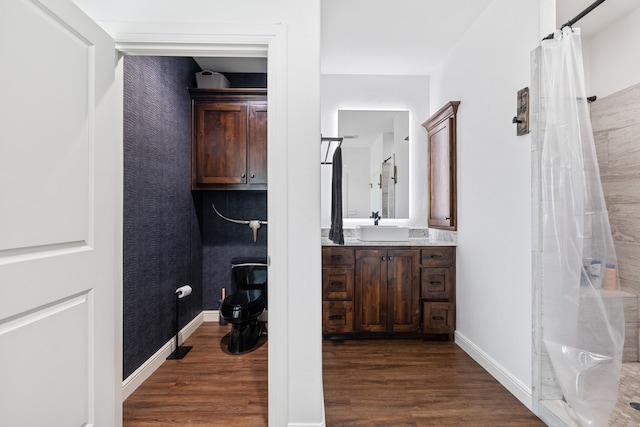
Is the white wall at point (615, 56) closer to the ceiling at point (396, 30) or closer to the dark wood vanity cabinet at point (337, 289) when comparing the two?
the ceiling at point (396, 30)

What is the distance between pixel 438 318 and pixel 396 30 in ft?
8.39

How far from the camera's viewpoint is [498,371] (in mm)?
2146

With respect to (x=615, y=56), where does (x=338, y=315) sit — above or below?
below

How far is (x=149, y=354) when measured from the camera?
88.0 inches

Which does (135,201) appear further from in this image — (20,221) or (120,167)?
(20,221)

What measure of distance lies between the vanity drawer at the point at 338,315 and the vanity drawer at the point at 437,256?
0.79m

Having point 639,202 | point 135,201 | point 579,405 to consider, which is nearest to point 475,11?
point 639,202

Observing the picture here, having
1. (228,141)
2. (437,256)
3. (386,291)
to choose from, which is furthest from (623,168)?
(228,141)

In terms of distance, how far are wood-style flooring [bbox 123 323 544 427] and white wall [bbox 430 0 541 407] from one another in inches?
9.7

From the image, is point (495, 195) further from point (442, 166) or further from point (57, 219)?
point (57, 219)

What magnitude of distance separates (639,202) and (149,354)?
3.73 meters

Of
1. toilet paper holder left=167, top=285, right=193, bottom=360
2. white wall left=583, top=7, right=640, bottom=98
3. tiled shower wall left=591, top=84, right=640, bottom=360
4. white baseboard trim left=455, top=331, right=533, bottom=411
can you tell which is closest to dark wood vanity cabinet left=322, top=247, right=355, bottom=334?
white baseboard trim left=455, top=331, right=533, bottom=411

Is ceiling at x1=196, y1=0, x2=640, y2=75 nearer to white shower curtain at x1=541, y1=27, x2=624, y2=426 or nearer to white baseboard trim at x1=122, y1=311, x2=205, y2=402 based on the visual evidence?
white shower curtain at x1=541, y1=27, x2=624, y2=426

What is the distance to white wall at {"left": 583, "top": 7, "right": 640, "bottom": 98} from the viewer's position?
2236mm
